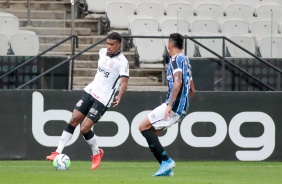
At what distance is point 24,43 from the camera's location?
837 inches

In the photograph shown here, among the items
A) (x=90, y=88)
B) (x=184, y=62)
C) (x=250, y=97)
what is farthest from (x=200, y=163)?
(x=184, y=62)

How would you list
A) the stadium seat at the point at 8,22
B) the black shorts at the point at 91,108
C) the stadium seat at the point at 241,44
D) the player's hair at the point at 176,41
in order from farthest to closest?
1. the stadium seat at the point at 8,22
2. the stadium seat at the point at 241,44
3. the black shorts at the point at 91,108
4. the player's hair at the point at 176,41

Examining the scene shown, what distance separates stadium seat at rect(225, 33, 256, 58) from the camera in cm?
2148

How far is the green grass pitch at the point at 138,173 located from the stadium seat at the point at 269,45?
10.2ft

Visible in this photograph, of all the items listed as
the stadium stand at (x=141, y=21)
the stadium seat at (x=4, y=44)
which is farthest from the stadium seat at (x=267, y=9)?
the stadium seat at (x=4, y=44)

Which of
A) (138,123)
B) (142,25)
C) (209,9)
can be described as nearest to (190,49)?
(138,123)

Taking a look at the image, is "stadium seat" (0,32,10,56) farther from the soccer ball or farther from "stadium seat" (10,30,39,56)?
the soccer ball

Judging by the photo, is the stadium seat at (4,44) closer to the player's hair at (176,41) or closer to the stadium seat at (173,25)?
the stadium seat at (173,25)

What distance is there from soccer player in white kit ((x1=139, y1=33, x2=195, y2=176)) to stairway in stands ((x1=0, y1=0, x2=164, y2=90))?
5898mm

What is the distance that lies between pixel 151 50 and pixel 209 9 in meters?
3.85

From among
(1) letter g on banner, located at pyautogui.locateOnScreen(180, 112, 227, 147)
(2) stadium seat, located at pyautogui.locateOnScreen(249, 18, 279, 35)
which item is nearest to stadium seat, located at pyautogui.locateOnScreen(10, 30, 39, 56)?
(1) letter g on banner, located at pyautogui.locateOnScreen(180, 112, 227, 147)

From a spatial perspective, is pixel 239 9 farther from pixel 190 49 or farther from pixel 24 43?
pixel 24 43

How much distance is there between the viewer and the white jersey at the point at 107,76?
16188 mm

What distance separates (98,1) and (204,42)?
12.5 feet
